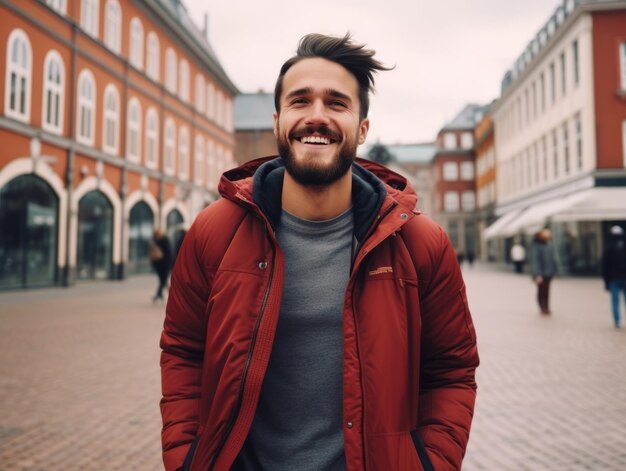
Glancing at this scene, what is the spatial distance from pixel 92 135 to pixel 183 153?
10.2m

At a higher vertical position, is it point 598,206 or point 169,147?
point 169,147

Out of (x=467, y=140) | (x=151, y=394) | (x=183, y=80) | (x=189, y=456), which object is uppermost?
(x=467, y=140)

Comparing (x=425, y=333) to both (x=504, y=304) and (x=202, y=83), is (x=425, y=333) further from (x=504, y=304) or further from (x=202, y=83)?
(x=202, y=83)

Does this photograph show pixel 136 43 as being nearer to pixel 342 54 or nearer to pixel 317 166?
pixel 342 54

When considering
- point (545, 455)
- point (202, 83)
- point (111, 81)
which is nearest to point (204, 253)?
point (545, 455)

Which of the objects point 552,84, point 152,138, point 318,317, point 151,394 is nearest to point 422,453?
point 318,317

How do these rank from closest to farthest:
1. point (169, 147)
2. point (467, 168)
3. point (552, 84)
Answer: point (169, 147) < point (552, 84) < point (467, 168)

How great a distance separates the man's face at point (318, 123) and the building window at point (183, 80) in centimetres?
3107

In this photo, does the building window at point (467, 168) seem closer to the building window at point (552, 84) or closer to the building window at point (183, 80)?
the building window at point (552, 84)

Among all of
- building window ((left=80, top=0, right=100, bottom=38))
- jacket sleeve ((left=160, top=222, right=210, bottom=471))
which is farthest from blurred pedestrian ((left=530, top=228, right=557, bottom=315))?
building window ((left=80, top=0, right=100, bottom=38))

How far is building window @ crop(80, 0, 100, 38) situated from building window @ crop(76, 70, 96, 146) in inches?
63.6

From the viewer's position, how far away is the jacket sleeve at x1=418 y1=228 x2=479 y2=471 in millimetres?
1930

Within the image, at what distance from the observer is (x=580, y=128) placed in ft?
94.6

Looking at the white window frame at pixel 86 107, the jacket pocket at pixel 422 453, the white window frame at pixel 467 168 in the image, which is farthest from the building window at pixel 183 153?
the white window frame at pixel 467 168
